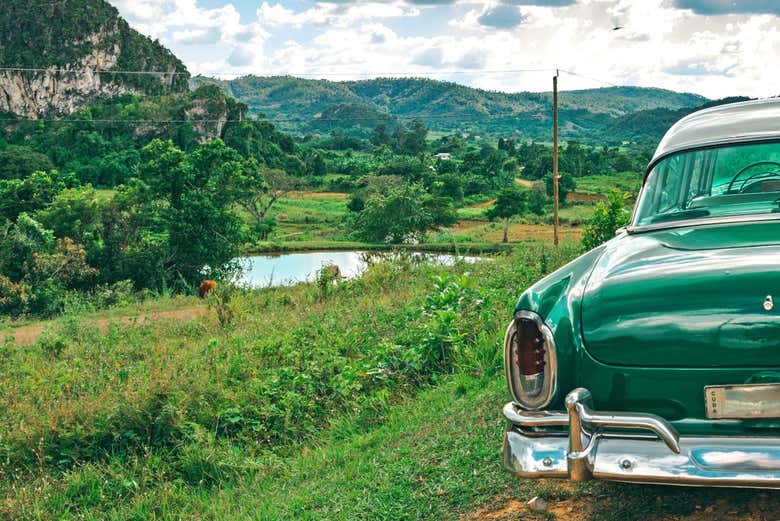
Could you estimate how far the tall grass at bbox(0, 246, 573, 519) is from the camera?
653 cm

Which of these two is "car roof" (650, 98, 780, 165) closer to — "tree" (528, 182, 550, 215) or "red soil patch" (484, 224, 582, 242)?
"red soil patch" (484, 224, 582, 242)

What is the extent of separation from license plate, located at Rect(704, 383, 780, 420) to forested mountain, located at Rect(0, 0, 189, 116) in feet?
358

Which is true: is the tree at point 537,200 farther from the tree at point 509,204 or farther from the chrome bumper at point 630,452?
the chrome bumper at point 630,452

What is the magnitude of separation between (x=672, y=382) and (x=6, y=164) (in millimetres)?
68599

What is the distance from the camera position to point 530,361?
10.8ft

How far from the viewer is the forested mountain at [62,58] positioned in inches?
4001

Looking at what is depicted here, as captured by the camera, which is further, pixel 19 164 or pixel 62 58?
pixel 62 58

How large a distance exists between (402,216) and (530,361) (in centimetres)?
4603

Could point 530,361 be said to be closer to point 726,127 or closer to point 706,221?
point 706,221

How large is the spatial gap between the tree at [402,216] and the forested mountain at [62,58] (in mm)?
69706

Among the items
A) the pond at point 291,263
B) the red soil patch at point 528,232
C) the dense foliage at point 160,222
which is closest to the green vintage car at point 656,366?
the dense foliage at point 160,222

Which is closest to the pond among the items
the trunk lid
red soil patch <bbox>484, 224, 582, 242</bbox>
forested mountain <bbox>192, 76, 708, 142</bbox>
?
red soil patch <bbox>484, 224, 582, 242</bbox>

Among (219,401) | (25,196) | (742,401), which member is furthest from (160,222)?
(742,401)

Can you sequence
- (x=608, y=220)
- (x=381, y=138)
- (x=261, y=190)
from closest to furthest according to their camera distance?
(x=608, y=220), (x=261, y=190), (x=381, y=138)
